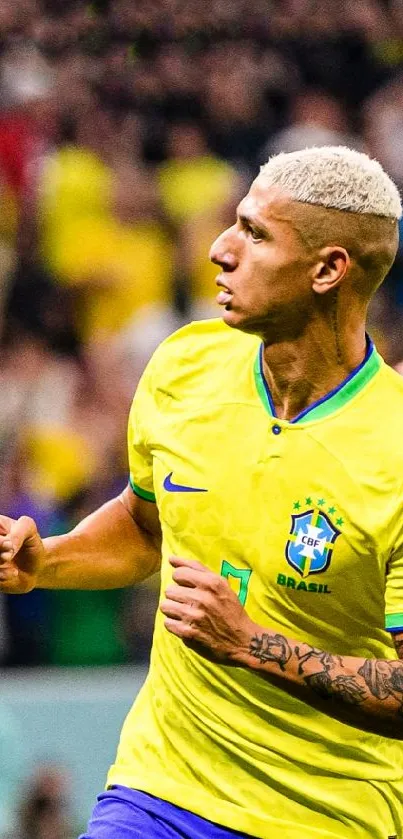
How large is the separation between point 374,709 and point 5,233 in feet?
15.8

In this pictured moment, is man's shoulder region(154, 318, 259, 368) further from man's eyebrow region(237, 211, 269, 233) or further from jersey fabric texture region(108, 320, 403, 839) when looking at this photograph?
man's eyebrow region(237, 211, 269, 233)

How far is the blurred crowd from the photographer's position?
704 centimetres

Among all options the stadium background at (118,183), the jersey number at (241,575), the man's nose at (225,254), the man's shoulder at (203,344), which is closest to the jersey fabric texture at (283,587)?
the jersey number at (241,575)

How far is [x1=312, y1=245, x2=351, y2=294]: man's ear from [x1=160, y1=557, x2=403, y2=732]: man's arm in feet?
2.09

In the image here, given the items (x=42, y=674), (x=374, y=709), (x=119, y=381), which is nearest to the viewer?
(x=374, y=709)

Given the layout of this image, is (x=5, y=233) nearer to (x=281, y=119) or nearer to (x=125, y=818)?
(x=281, y=119)

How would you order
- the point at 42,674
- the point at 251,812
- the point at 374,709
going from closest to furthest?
the point at 374,709 < the point at 251,812 < the point at 42,674

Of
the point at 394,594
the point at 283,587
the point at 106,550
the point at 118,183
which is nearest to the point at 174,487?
the point at 283,587

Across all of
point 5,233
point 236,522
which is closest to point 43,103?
point 5,233

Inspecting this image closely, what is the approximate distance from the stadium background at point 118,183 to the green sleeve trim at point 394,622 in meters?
3.76

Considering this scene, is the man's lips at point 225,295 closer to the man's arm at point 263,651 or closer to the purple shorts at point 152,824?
the man's arm at point 263,651

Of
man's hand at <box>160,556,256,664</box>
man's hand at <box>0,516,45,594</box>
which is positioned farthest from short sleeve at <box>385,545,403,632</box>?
man's hand at <box>0,516,45,594</box>

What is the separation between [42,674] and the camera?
21.3 feet

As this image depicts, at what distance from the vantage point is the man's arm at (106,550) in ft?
11.5
